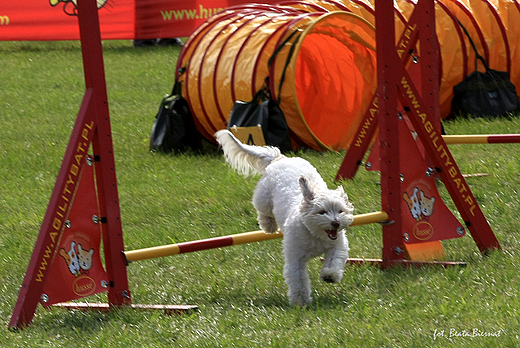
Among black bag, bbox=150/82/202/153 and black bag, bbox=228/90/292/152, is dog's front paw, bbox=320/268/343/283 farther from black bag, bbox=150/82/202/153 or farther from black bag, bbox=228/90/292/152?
black bag, bbox=150/82/202/153

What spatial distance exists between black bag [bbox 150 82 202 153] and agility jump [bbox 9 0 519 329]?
4326 millimetres

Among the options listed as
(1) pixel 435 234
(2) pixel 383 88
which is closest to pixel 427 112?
(2) pixel 383 88

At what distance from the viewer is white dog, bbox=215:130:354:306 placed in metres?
3.92

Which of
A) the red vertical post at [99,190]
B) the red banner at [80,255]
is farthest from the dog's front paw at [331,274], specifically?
the red banner at [80,255]

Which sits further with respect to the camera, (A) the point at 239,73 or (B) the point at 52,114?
(B) the point at 52,114

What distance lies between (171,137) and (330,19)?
2.28 meters

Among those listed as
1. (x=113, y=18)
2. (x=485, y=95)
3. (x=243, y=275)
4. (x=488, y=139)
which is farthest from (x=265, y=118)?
(x=113, y=18)

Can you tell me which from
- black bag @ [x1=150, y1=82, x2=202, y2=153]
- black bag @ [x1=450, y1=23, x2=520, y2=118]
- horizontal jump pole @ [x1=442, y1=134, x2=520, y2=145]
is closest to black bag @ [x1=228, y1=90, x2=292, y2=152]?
black bag @ [x1=150, y1=82, x2=202, y2=153]

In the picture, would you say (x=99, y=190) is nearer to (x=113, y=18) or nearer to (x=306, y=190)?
(x=306, y=190)

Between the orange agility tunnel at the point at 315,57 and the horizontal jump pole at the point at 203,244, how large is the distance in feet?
11.4

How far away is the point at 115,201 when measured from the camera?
4.19m

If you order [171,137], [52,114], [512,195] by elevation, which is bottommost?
[52,114]

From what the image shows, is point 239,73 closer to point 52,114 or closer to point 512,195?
point 512,195

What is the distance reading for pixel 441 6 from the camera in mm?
9547
